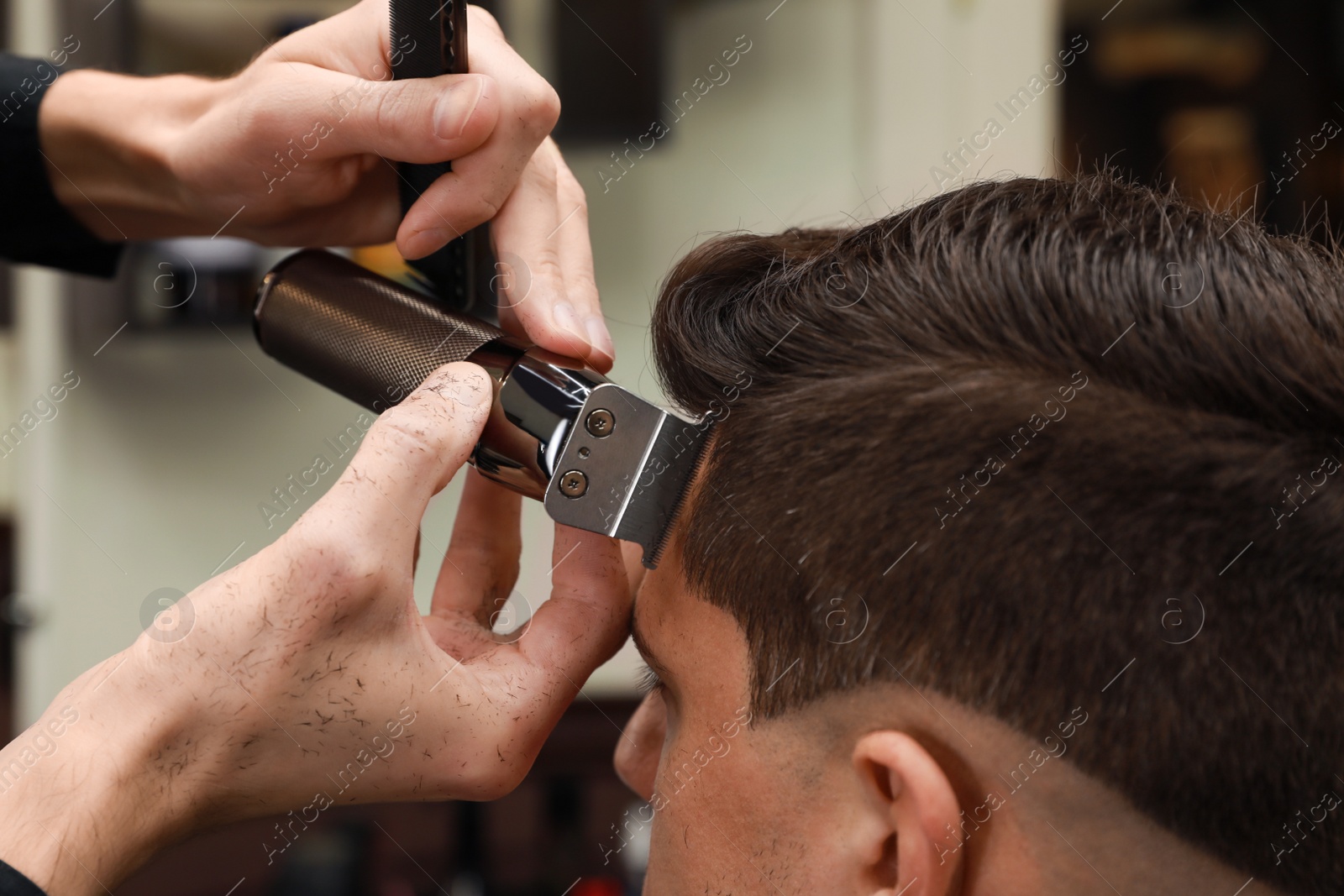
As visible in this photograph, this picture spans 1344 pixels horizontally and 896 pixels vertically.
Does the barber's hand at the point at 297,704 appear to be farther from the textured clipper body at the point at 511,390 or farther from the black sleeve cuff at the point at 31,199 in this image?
the black sleeve cuff at the point at 31,199

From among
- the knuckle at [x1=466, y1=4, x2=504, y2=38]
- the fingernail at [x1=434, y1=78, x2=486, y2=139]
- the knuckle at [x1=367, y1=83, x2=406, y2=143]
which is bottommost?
the fingernail at [x1=434, y1=78, x2=486, y2=139]

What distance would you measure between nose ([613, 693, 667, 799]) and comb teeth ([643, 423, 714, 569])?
0.65 ft

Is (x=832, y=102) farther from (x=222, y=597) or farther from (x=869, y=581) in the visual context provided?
(x=222, y=597)

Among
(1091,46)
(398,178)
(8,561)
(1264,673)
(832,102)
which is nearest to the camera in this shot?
(1264,673)

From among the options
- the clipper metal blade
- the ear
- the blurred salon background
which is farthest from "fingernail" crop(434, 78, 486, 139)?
the blurred salon background

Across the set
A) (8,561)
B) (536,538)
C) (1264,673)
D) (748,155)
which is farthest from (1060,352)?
(8,561)

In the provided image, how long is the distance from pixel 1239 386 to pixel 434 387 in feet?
1.72

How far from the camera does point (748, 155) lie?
1872 mm

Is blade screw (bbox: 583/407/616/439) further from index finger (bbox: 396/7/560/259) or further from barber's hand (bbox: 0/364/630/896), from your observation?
index finger (bbox: 396/7/560/259)

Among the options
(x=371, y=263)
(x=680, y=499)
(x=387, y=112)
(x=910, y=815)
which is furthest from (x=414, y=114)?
(x=371, y=263)

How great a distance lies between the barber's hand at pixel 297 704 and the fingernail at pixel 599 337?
133mm

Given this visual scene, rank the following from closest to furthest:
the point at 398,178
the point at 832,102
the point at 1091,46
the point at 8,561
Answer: the point at 398,178 → the point at 8,561 → the point at 832,102 → the point at 1091,46

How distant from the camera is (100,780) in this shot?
0.62 meters

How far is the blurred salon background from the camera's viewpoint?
1650 millimetres
